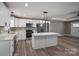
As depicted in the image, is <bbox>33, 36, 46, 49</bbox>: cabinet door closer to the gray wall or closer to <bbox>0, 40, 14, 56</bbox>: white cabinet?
<bbox>0, 40, 14, 56</bbox>: white cabinet

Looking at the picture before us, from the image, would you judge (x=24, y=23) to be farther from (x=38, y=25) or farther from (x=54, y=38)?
(x=54, y=38)

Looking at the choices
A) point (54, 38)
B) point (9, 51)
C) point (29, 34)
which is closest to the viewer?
point (9, 51)

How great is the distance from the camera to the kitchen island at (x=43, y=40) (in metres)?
4.68

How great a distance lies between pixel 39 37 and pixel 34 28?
351 centimetres

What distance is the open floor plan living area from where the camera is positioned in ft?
11.9

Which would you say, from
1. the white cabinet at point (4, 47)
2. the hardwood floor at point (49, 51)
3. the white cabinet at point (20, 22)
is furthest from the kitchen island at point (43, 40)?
the white cabinet at point (20, 22)

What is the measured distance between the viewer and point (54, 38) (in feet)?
18.1

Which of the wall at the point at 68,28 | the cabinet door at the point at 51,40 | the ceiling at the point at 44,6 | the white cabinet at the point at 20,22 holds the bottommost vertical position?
the cabinet door at the point at 51,40

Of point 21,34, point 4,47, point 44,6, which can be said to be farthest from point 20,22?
point 4,47

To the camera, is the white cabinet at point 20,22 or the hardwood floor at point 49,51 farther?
the white cabinet at point 20,22

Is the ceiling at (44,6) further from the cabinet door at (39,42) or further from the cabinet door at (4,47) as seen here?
the cabinet door at (4,47)

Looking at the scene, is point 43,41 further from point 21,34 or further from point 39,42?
point 21,34

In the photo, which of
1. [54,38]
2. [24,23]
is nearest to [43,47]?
[54,38]

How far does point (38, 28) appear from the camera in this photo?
7941mm
